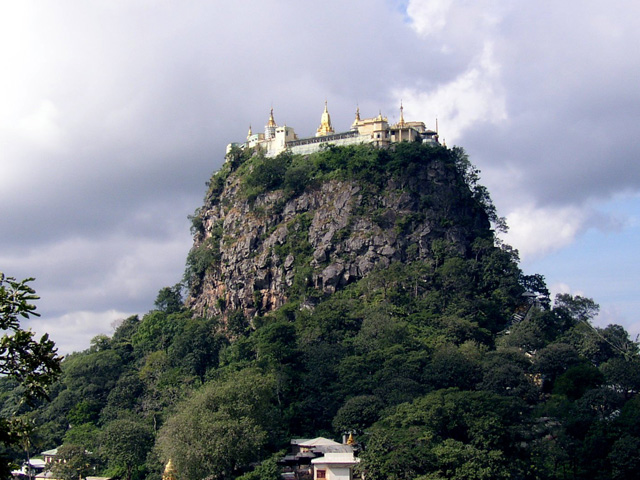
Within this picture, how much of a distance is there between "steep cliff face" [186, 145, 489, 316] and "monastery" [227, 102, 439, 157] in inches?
114

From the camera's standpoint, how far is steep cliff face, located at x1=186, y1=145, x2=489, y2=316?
87688 millimetres

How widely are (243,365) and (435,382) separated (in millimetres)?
16727

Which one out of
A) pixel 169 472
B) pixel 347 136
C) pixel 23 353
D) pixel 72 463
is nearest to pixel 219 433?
pixel 169 472

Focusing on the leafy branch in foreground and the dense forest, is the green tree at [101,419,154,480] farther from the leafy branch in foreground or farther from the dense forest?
the leafy branch in foreground

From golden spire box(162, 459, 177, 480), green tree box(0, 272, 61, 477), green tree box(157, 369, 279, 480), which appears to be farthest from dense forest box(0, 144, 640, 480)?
green tree box(0, 272, 61, 477)

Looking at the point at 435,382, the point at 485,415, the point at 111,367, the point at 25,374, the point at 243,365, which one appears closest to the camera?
the point at 25,374

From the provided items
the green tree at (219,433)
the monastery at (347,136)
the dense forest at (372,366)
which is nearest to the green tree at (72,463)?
the dense forest at (372,366)

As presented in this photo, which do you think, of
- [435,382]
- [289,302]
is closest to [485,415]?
[435,382]

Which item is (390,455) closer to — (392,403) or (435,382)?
(392,403)

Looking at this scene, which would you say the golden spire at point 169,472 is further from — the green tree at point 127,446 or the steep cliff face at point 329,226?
the steep cliff face at point 329,226

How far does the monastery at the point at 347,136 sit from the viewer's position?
9588 centimetres

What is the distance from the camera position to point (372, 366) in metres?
67.9

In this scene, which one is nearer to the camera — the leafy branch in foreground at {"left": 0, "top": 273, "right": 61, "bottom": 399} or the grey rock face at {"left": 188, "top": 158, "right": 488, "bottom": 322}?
the leafy branch in foreground at {"left": 0, "top": 273, "right": 61, "bottom": 399}

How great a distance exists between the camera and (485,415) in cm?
5356
